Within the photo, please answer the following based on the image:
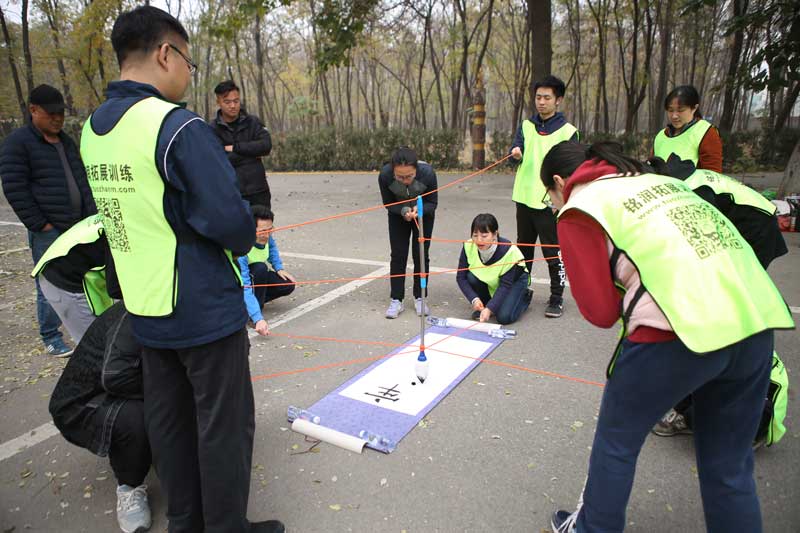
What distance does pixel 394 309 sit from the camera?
14.9ft

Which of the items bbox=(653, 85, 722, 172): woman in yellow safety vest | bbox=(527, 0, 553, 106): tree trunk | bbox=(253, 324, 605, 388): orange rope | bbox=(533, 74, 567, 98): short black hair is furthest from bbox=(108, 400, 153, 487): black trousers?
bbox=(527, 0, 553, 106): tree trunk

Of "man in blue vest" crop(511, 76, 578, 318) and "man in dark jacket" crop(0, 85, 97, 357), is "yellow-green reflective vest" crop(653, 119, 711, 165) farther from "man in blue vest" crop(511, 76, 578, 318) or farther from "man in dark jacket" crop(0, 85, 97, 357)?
"man in dark jacket" crop(0, 85, 97, 357)

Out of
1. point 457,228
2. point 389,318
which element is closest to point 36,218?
point 389,318

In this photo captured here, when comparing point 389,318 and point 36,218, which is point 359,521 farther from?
point 36,218

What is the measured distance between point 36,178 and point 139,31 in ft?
8.98

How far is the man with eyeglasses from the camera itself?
157cm

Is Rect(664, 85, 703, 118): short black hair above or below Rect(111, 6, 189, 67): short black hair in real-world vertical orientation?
below

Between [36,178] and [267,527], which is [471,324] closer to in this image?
[267,527]

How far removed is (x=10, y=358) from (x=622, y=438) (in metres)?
4.27

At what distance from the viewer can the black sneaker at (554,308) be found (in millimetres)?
4389

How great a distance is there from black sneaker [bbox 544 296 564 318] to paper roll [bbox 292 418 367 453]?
7.65 feet

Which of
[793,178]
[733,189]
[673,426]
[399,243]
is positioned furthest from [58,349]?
[793,178]

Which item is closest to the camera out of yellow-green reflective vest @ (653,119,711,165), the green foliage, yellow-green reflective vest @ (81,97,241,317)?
yellow-green reflective vest @ (81,97,241,317)

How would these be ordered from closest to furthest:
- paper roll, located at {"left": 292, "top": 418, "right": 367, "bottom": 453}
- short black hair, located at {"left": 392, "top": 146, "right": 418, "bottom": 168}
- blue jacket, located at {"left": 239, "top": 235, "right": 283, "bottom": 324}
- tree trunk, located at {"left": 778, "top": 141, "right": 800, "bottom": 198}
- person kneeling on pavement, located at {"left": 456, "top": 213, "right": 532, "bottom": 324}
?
paper roll, located at {"left": 292, "top": 418, "right": 367, "bottom": 453}
blue jacket, located at {"left": 239, "top": 235, "right": 283, "bottom": 324}
short black hair, located at {"left": 392, "top": 146, "right": 418, "bottom": 168}
person kneeling on pavement, located at {"left": 456, "top": 213, "right": 532, "bottom": 324}
tree trunk, located at {"left": 778, "top": 141, "right": 800, "bottom": 198}
